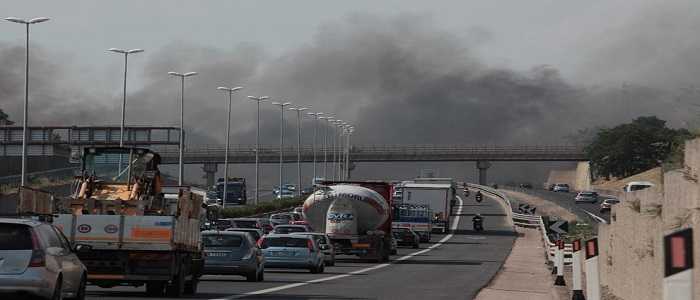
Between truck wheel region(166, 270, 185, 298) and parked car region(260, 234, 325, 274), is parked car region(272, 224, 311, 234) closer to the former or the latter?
parked car region(260, 234, 325, 274)

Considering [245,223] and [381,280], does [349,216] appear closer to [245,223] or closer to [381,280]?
[245,223]

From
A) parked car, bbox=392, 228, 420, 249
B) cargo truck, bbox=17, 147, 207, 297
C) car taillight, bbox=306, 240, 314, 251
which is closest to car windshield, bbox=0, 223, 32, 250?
cargo truck, bbox=17, 147, 207, 297

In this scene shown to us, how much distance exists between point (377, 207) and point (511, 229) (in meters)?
53.5

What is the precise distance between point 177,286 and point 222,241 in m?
9.57

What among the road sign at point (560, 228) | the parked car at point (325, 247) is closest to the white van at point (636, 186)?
the road sign at point (560, 228)

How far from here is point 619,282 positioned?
91.7 feet

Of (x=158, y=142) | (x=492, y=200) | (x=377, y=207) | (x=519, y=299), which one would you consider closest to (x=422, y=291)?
(x=519, y=299)

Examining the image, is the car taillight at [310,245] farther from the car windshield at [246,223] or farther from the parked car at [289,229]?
the car windshield at [246,223]

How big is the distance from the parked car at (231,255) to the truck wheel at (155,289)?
846cm

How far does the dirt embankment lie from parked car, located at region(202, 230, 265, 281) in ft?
211

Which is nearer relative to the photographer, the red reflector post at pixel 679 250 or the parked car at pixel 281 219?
the red reflector post at pixel 679 250

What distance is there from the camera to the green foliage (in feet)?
336

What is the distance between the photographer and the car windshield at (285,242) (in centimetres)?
4722

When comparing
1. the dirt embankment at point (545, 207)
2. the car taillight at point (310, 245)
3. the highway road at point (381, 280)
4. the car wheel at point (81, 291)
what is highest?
the dirt embankment at point (545, 207)
